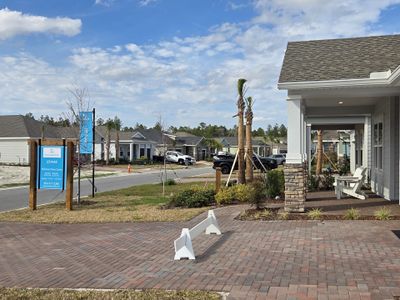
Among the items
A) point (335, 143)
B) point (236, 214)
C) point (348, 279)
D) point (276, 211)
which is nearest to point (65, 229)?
point (236, 214)

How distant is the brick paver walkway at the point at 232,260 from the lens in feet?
19.4

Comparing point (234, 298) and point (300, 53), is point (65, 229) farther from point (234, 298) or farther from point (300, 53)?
point (300, 53)

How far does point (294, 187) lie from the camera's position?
11.7 metres

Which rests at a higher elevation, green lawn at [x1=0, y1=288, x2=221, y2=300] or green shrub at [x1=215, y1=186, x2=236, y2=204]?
green shrub at [x1=215, y1=186, x2=236, y2=204]

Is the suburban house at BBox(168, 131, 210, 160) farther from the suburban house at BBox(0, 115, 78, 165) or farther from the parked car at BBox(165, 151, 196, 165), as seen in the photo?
the suburban house at BBox(0, 115, 78, 165)

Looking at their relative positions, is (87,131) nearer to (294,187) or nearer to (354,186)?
(294,187)

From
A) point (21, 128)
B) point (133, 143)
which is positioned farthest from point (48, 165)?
point (133, 143)

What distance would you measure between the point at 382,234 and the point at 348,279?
10.8 ft

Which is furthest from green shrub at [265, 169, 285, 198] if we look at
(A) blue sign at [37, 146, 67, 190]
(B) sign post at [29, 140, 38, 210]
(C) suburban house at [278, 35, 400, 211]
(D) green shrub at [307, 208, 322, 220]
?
(B) sign post at [29, 140, 38, 210]

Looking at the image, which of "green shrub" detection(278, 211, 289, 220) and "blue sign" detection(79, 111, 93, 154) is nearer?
"green shrub" detection(278, 211, 289, 220)

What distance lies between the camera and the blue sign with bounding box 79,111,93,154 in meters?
17.3

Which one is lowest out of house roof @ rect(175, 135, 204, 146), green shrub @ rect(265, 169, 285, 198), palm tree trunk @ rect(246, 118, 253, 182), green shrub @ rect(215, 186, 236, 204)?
green shrub @ rect(215, 186, 236, 204)

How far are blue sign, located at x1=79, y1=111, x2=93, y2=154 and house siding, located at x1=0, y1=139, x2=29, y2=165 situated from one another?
3899 cm

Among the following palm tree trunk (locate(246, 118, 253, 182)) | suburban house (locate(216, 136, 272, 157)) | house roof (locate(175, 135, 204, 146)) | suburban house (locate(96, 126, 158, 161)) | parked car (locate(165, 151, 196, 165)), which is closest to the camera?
palm tree trunk (locate(246, 118, 253, 182))
